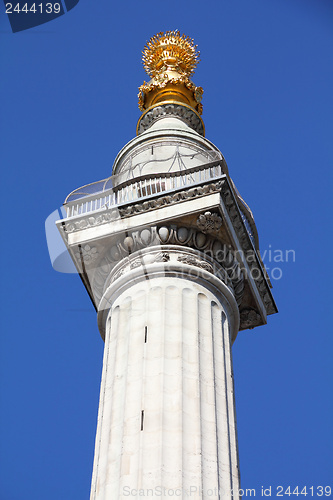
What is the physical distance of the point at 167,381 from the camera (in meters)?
20.3

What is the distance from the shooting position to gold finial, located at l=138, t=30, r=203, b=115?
33.6 m

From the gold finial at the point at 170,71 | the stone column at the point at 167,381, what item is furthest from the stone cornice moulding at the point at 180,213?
the gold finial at the point at 170,71

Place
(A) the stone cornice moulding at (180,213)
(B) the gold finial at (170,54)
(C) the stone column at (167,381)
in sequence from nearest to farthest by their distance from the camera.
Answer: (C) the stone column at (167,381) → (A) the stone cornice moulding at (180,213) → (B) the gold finial at (170,54)

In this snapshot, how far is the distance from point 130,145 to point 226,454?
12650 millimetres

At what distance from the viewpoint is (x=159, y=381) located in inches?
799

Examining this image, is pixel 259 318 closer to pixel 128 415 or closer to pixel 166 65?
pixel 128 415

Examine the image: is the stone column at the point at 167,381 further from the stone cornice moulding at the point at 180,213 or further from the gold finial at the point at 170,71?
the gold finial at the point at 170,71

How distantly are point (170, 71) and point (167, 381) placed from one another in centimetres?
1743

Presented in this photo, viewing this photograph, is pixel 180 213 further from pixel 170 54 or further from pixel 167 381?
pixel 170 54
